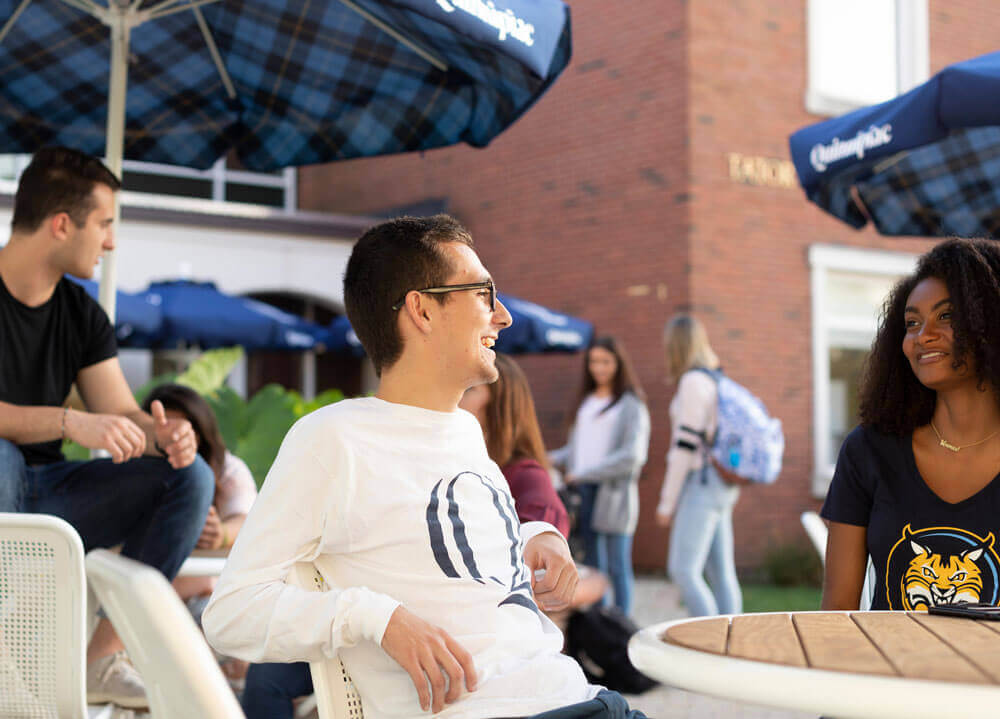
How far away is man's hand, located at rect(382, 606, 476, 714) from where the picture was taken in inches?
67.1

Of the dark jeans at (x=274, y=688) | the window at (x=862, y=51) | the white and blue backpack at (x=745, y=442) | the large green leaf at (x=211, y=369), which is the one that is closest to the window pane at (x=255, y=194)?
the large green leaf at (x=211, y=369)

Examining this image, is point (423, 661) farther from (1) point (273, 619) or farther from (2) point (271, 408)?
(2) point (271, 408)

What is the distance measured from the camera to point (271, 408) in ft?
24.9

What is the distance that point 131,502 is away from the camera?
3043 mm

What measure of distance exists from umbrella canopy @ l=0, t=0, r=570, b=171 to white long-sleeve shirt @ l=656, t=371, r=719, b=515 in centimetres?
268

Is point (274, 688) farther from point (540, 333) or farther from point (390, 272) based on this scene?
point (540, 333)

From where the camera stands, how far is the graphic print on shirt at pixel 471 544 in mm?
1927

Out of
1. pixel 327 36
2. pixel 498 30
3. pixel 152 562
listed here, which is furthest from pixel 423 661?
pixel 327 36

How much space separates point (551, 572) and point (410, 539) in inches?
15.2

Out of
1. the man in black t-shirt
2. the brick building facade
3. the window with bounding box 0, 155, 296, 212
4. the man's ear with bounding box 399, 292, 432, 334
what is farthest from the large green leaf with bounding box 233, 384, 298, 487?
the window with bounding box 0, 155, 296, 212

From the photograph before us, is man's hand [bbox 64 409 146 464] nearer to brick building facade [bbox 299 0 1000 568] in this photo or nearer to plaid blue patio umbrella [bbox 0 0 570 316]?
plaid blue patio umbrella [bbox 0 0 570 316]

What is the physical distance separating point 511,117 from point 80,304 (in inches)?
61.0

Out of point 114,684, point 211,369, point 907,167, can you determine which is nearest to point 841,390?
point 211,369

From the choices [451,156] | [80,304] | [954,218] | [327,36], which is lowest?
[80,304]
